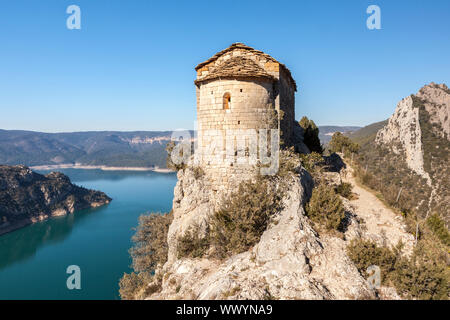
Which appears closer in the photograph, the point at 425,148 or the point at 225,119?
the point at 225,119

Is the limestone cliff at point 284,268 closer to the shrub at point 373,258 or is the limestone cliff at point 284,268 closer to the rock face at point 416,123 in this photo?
the shrub at point 373,258

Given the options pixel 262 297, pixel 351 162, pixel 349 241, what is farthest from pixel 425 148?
pixel 262 297

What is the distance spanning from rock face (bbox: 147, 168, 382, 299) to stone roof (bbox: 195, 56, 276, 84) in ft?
14.6

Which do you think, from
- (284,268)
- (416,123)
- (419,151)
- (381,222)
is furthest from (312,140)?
(416,123)

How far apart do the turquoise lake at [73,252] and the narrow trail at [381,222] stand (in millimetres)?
30823

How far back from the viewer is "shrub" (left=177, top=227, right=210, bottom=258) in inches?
391

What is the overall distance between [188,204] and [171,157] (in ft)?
13.2

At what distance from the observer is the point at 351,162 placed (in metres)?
23.0

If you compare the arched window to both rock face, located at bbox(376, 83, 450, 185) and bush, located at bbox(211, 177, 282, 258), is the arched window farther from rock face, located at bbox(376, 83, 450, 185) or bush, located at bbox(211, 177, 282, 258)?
rock face, located at bbox(376, 83, 450, 185)

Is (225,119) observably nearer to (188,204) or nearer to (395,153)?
(188,204)

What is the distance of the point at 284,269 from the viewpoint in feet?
23.3

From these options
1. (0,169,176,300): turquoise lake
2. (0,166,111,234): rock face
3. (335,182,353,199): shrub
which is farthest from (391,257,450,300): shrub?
(0,166,111,234): rock face

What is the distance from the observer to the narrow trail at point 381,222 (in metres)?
9.70

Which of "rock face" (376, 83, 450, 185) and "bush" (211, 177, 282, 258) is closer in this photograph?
"bush" (211, 177, 282, 258)
